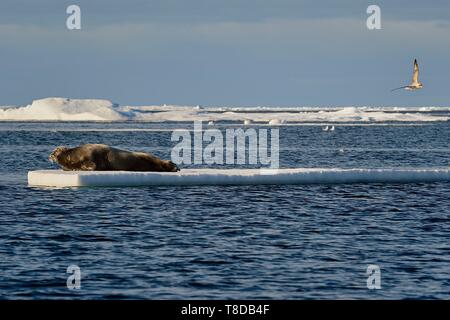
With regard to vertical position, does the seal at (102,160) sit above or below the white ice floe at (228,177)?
above

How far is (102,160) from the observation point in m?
29.8

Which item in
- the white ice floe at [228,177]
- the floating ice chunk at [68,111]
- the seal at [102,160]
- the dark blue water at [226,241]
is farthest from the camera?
the floating ice chunk at [68,111]

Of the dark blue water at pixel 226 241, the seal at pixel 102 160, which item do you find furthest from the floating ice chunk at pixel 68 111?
the dark blue water at pixel 226 241

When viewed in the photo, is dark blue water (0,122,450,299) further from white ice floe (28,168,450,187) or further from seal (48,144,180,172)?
seal (48,144,180,172)

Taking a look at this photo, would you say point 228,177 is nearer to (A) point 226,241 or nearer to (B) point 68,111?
(A) point 226,241

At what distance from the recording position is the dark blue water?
15648 mm

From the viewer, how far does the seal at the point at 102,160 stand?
29719 millimetres

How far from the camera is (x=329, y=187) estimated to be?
99.8 feet

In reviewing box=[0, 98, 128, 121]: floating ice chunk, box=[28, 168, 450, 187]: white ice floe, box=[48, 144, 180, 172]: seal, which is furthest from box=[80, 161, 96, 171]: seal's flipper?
box=[0, 98, 128, 121]: floating ice chunk

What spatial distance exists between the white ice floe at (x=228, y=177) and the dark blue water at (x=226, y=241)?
298mm

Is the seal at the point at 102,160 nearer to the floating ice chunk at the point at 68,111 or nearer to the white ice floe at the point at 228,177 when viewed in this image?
the white ice floe at the point at 228,177

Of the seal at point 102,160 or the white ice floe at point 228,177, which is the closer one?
the white ice floe at point 228,177

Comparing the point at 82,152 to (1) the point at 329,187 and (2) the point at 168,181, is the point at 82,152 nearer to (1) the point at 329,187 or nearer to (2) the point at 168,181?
(2) the point at 168,181
